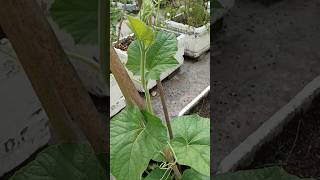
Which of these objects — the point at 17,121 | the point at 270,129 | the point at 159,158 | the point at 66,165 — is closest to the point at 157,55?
the point at 159,158

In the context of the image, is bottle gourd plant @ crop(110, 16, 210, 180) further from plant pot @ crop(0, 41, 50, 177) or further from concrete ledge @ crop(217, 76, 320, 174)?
concrete ledge @ crop(217, 76, 320, 174)

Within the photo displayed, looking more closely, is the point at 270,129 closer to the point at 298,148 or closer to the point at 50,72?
the point at 298,148

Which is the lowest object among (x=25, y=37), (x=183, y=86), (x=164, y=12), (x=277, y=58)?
(x=183, y=86)

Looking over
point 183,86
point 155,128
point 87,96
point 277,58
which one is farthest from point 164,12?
point 87,96

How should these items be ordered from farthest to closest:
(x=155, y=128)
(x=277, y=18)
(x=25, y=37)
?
(x=277, y=18) < (x=155, y=128) < (x=25, y=37)

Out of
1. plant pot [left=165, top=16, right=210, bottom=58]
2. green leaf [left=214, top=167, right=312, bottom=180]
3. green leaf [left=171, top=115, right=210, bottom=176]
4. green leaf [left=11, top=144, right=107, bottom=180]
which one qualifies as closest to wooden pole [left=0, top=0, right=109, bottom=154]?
green leaf [left=11, top=144, right=107, bottom=180]

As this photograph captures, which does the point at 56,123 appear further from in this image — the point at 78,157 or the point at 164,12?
the point at 164,12
